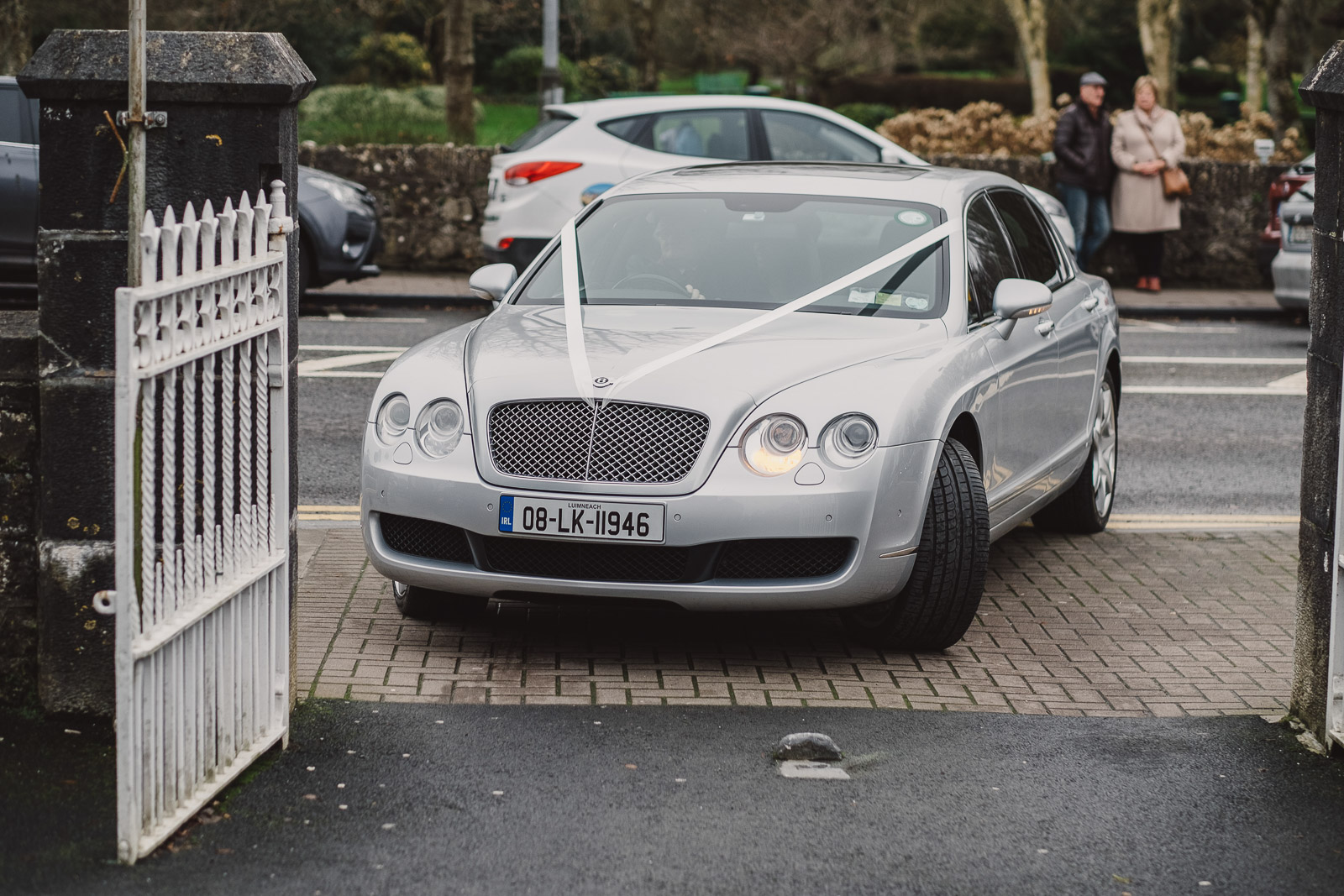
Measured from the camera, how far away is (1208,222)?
18.5m

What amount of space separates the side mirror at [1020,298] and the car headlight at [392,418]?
7.13 ft

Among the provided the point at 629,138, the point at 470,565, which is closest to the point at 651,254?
the point at 470,565

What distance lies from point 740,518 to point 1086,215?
12.9 m

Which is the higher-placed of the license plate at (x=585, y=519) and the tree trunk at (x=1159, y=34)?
the tree trunk at (x=1159, y=34)

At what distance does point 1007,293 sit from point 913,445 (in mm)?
1114

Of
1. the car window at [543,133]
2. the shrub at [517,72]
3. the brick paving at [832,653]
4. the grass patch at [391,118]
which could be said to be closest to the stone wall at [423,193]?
the grass patch at [391,118]

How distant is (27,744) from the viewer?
4.60m

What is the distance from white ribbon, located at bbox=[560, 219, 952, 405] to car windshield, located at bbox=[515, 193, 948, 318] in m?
0.03

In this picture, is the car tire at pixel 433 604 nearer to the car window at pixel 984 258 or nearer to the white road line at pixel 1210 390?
the car window at pixel 984 258

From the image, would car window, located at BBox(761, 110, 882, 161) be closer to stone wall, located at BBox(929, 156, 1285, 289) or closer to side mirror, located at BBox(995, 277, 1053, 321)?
stone wall, located at BBox(929, 156, 1285, 289)

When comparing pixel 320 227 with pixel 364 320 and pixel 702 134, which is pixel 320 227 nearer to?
pixel 364 320

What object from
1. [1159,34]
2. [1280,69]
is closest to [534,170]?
[1159,34]

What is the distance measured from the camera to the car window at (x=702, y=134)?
15.1 metres

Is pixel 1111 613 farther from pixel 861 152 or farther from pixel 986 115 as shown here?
pixel 986 115
